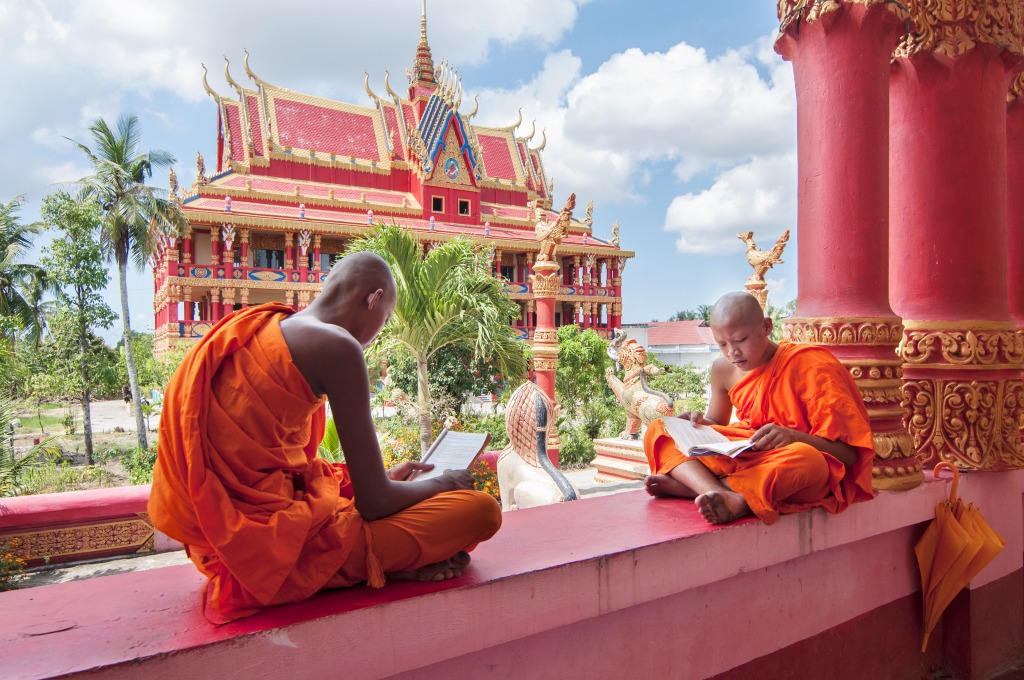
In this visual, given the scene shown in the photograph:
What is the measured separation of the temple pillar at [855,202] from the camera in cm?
247

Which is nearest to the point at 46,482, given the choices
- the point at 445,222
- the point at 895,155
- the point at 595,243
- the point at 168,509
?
the point at 168,509

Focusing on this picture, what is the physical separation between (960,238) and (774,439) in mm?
1654

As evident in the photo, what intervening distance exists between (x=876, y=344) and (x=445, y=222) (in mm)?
19898

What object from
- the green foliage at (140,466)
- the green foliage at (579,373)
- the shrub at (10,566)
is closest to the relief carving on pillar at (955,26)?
the shrub at (10,566)

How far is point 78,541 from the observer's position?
19.0ft

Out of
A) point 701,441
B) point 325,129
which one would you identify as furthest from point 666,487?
point 325,129

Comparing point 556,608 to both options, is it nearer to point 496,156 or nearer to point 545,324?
point 545,324

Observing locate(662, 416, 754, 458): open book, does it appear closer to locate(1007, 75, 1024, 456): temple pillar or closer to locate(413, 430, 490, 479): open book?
locate(413, 430, 490, 479): open book

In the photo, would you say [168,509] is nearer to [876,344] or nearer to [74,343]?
[876,344]

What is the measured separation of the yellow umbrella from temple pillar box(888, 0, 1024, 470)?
0.36m

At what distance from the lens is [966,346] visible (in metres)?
2.81

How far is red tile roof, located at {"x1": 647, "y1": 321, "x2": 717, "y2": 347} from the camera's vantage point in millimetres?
26938

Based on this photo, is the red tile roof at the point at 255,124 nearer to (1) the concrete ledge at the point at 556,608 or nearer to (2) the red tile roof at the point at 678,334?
(2) the red tile roof at the point at 678,334

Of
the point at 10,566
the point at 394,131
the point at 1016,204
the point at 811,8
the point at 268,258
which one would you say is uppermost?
the point at 394,131
